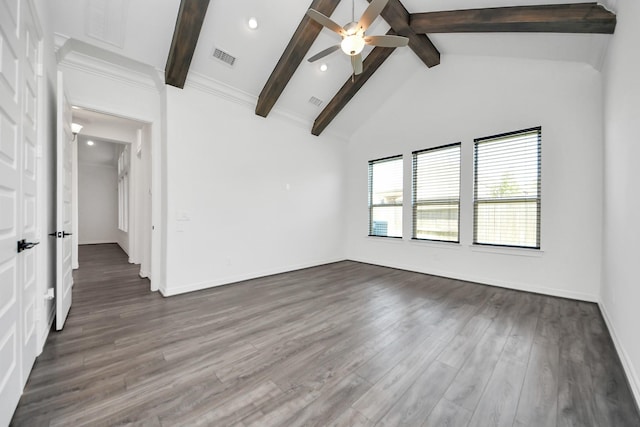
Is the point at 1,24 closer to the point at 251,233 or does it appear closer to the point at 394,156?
the point at 251,233

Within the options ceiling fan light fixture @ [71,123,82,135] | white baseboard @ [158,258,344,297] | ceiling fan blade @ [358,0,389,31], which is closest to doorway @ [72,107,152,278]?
ceiling fan light fixture @ [71,123,82,135]

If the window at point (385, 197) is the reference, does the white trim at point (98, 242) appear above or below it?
below

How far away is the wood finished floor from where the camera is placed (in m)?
1.47

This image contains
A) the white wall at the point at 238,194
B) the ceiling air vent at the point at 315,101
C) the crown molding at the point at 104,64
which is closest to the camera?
the crown molding at the point at 104,64

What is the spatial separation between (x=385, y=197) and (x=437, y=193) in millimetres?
1156

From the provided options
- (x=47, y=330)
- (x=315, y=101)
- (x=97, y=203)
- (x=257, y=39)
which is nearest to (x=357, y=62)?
(x=257, y=39)

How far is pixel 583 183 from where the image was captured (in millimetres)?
3324

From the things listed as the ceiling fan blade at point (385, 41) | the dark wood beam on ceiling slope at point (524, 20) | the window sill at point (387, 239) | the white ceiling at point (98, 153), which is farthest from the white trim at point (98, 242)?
the dark wood beam on ceiling slope at point (524, 20)

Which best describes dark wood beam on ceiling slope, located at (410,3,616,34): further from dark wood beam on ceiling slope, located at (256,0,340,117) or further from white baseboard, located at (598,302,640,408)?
white baseboard, located at (598,302,640,408)

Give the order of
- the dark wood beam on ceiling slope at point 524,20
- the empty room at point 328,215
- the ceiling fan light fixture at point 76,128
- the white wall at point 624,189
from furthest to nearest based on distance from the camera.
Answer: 1. the ceiling fan light fixture at point 76,128
2. the dark wood beam on ceiling slope at point 524,20
3. the white wall at point 624,189
4. the empty room at point 328,215

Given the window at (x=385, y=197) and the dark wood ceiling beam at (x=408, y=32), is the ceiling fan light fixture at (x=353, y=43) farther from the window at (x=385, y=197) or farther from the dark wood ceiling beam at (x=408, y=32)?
the window at (x=385, y=197)

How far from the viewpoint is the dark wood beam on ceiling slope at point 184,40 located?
2.80 m

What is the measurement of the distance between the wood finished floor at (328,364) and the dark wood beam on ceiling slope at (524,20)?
312 cm

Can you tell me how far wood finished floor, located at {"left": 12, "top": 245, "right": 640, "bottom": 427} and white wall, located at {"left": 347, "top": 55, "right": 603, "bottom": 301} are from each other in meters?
0.58
